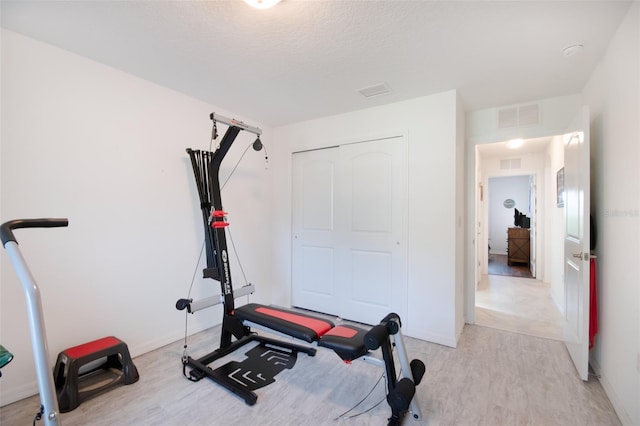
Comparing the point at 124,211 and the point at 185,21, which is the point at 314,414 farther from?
the point at 185,21

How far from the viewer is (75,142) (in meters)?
2.17

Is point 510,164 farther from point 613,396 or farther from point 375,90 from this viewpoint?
point 613,396

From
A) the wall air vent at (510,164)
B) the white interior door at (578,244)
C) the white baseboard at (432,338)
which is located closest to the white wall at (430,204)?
the white baseboard at (432,338)

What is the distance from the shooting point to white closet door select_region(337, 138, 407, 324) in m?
3.02

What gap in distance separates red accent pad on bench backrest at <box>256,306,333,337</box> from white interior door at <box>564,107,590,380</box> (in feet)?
6.11

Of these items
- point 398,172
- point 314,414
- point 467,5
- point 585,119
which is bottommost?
point 314,414

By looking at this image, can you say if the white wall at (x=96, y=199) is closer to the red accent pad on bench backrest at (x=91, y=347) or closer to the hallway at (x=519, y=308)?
the red accent pad on bench backrest at (x=91, y=347)

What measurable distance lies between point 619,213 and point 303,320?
222 centimetres

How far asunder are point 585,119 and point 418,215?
143 cm

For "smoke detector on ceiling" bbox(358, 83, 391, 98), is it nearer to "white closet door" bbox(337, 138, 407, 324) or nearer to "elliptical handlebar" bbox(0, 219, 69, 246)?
"white closet door" bbox(337, 138, 407, 324)

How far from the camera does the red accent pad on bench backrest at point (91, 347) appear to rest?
1.93m

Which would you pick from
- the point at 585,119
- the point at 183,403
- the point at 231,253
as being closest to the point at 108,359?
the point at 183,403

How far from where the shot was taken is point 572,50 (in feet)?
6.67

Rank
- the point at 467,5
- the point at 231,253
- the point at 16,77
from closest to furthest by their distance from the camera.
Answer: the point at 467,5, the point at 16,77, the point at 231,253
